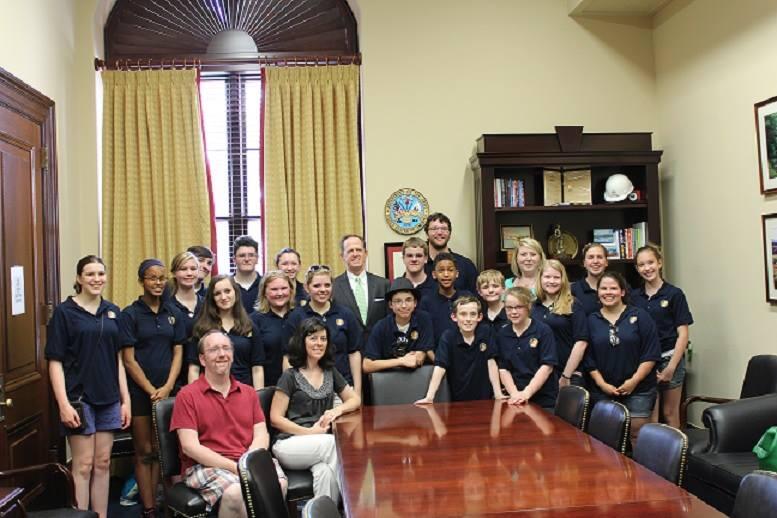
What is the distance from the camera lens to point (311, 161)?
5.91 metres

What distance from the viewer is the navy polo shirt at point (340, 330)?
4.27m

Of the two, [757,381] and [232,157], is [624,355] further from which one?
[232,157]

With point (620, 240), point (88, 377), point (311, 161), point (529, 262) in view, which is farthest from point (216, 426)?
point (620, 240)

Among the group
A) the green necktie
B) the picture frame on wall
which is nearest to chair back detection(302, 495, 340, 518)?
the green necktie

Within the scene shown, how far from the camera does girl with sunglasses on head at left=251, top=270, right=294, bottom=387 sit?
14.3ft

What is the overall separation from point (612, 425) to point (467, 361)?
121 cm

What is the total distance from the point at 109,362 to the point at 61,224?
178cm

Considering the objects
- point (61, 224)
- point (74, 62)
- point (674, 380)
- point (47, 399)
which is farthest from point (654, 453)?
point (74, 62)

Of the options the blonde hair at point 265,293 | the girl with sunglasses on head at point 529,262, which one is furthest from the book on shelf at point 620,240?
the blonde hair at point 265,293

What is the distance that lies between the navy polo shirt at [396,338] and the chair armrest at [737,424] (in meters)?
1.57

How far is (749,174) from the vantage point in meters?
4.94

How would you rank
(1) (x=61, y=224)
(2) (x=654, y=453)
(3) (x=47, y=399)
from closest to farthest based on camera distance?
1. (2) (x=654, y=453)
2. (3) (x=47, y=399)
3. (1) (x=61, y=224)

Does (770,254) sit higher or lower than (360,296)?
higher

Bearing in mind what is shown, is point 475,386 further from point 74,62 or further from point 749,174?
point 74,62
